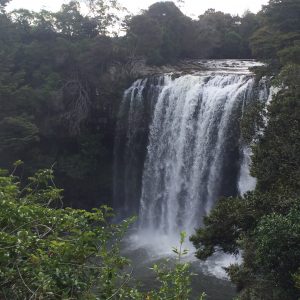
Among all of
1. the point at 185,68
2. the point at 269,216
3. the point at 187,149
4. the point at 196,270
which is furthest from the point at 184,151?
the point at 269,216

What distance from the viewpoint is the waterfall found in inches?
731

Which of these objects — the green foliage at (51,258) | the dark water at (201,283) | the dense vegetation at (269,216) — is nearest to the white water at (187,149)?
the dark water at (201,283)

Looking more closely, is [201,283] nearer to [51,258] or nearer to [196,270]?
[196,270]

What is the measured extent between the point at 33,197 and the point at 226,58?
28013 mm

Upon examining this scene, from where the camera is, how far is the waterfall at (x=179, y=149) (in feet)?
61.0

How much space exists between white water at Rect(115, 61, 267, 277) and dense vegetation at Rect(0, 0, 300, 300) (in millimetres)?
1577

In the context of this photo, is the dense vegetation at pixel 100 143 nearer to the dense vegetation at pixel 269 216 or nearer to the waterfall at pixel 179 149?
the dense vegetation at pixel 269 216

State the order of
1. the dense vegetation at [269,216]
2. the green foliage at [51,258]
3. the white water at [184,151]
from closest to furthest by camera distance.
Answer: the green foliage at [51,258], the dense vegetation at [269,216], the white water at [184,151]

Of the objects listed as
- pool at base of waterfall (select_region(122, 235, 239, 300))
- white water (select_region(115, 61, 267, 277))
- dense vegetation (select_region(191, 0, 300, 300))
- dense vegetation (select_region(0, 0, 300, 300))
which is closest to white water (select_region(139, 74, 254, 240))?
white water (select_region(115, 61, 267, 277))

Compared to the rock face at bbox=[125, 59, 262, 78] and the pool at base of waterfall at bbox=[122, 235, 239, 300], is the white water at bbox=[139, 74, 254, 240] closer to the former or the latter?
the pool at base of waterfall at bbox=[122, 235, 239, 300]

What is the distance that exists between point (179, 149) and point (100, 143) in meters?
5.36

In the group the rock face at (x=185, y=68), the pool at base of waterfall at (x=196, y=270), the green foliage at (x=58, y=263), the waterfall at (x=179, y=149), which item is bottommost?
the pool at base of waterfall at (x=196, y=270)

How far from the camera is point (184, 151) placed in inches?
802

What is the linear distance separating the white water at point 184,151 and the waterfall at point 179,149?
4cm
